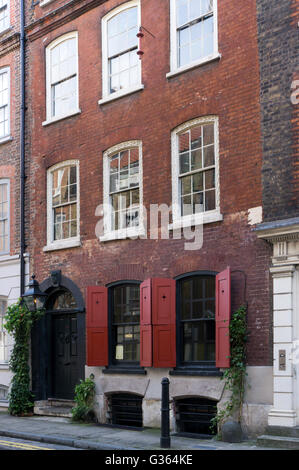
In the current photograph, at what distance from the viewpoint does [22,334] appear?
17.2 meters

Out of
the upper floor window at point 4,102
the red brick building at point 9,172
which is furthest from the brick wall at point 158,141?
the upper floor window at point 4,102

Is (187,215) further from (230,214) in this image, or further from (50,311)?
(50,311)

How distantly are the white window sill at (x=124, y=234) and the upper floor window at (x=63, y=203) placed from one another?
114 cm

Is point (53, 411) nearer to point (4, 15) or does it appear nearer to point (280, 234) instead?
point (280, 234)

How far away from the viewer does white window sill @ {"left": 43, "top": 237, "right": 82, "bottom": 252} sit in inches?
648

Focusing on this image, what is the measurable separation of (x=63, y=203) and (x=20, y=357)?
406 centimetres

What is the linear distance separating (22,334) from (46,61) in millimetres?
7251

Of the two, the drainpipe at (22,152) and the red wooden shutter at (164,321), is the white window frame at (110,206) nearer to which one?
the red wooden shutter at (164,321)

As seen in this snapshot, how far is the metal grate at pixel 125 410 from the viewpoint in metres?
14.7

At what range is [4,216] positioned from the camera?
19.2 meters

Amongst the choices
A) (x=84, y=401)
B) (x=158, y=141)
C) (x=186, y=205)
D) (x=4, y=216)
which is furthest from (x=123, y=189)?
(x=4, y=216)
